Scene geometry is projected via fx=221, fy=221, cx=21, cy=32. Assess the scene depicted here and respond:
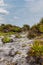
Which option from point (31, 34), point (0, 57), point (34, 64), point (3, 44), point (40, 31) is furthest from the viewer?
point (40, 31)

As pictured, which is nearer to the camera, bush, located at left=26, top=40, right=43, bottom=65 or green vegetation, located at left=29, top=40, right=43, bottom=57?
bush, located at left=26, top=40, right=43, bottom=65

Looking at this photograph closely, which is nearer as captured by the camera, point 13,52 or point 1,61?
point 1,61

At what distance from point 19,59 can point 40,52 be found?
6.36 feet

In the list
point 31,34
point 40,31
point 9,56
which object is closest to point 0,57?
point 9,56

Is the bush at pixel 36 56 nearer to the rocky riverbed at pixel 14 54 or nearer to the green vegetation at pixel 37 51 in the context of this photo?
the green vegetation at pixel 37 51

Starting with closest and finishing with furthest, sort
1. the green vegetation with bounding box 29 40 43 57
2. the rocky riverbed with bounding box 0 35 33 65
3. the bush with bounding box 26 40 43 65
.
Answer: the bush with bounding box 26 40 43 65 < the green vegetation with bounding box 29 40 43 57 < the rocky riverbed with bounding box 0 35 33 65

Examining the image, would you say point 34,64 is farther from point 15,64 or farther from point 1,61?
point 1,61

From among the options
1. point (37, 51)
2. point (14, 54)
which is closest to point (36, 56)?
point (37, 51)

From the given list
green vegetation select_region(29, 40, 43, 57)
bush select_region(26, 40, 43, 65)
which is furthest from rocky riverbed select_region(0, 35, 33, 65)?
green vegetation select_region(29, 40, 43, 57)

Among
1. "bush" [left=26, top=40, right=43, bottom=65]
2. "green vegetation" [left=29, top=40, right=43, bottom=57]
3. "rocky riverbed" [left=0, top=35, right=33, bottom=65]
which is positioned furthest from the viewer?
"rocky riverbed" [left=0, top=35, right=33, bottom=65]

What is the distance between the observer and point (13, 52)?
20.5 m

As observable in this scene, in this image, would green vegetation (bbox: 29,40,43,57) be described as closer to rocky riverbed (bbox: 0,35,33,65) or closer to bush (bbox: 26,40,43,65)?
bush (bbox: 26,40,43,65)

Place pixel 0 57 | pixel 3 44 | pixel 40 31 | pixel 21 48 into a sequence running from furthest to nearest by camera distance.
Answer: pixel 40 31 → pixel 3 44 → pixel 21 48 → pixel 0 57

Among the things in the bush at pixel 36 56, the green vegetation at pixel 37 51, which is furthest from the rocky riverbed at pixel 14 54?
the green vegetation at pixel 37 51
